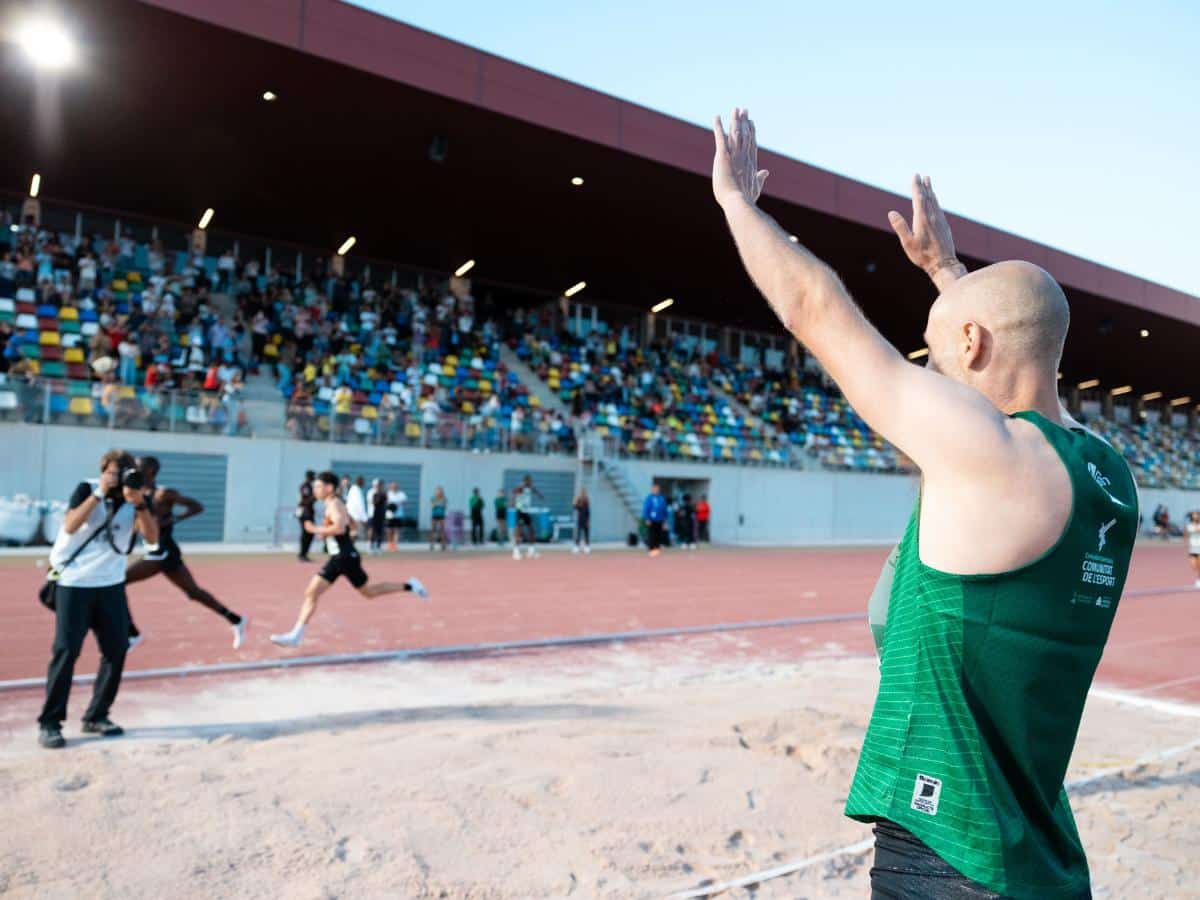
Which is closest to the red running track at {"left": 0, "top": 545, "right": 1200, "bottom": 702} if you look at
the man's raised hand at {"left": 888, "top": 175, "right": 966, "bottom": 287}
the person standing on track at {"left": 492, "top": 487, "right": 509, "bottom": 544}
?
the person standing on track at {"left": 492, "top": 487, "right": 509, "bottom": 544}

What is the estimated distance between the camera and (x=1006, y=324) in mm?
1753

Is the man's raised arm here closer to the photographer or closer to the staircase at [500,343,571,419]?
the photographer

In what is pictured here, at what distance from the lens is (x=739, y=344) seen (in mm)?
41562

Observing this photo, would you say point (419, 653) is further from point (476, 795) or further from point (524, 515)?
point (524, 515)

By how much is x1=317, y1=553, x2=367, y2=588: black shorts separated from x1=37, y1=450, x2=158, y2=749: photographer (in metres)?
2.97

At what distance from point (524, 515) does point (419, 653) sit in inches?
601

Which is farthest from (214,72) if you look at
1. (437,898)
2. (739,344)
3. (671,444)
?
(739,344)

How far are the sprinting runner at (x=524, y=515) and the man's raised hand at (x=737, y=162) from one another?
2093 cm

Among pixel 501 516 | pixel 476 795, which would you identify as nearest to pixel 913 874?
pixel 476 795

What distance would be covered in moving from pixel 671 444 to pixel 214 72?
Answer: 16.9 m

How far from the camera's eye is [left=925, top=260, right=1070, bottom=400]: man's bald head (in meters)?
1.75

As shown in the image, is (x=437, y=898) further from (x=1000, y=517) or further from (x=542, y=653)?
(x=542, y=653)

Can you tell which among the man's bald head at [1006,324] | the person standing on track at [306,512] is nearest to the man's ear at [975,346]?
the man's bald head at [1006,324]

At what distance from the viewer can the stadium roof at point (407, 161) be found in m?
18.1
